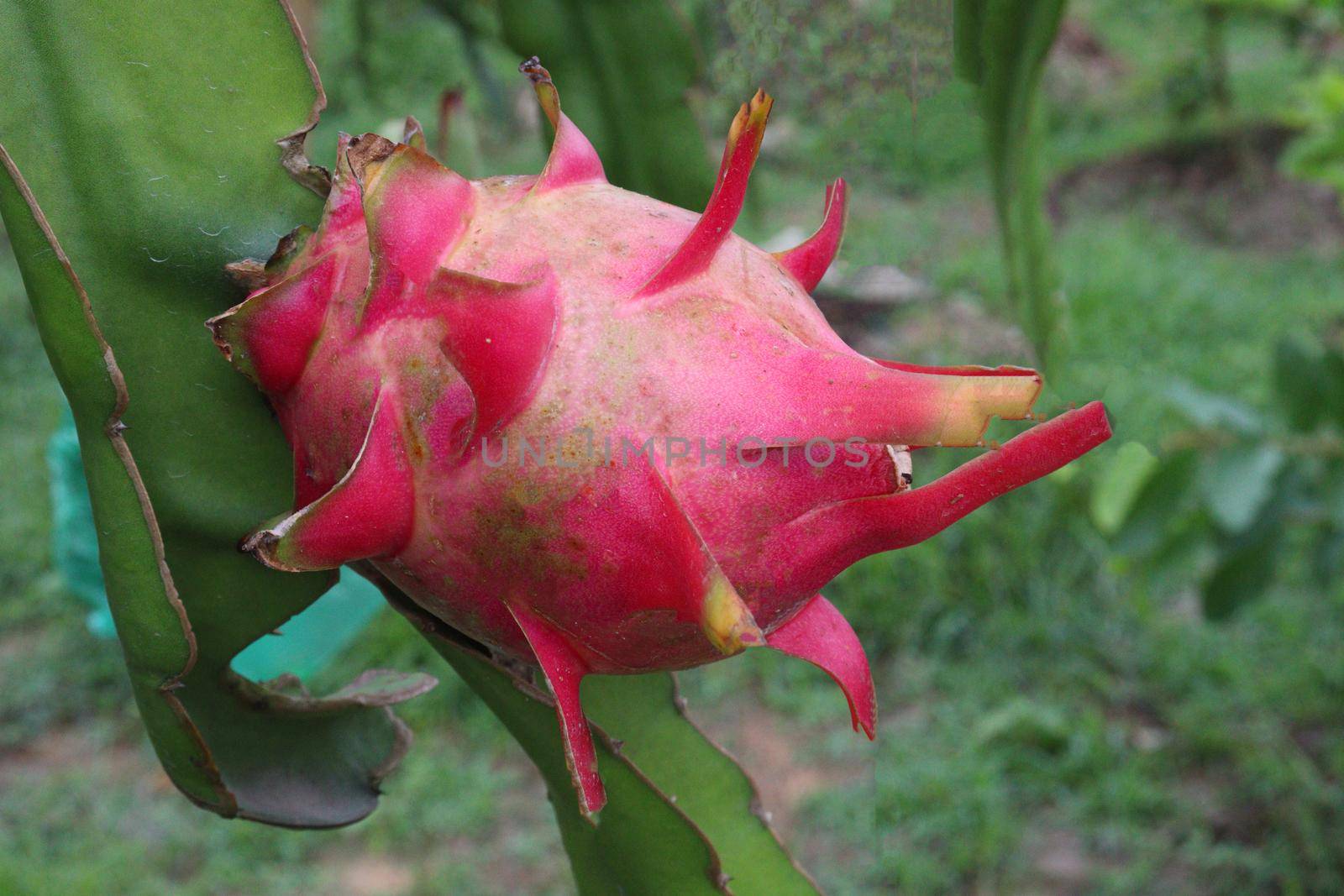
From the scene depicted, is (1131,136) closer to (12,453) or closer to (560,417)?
(12,453)

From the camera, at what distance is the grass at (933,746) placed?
1.93m

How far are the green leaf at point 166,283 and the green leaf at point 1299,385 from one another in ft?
4.70

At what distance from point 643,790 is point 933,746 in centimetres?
171

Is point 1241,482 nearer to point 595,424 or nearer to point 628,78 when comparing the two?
point 628,78

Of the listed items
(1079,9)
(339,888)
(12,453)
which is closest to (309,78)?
(339,888)

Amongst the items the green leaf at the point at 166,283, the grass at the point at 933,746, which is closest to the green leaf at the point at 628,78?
the green leaf at the point at 166,283

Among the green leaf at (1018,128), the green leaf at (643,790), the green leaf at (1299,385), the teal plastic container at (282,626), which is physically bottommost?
the green leaf at (1299,385)

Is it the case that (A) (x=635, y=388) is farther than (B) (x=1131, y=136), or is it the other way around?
(B) (x=1131, y=136)

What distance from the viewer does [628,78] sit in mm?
880

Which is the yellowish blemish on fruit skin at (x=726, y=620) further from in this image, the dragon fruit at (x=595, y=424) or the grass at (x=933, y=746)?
the grass at (x=933, y=746)

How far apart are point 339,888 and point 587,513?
1.76m

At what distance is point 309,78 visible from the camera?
572 millimetres

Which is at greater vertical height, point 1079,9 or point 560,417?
point 560,417

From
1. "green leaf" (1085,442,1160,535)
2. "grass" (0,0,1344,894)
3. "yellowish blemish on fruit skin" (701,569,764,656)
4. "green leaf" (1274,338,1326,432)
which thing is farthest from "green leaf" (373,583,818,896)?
"green leaf" (1274,338,1326,432)
